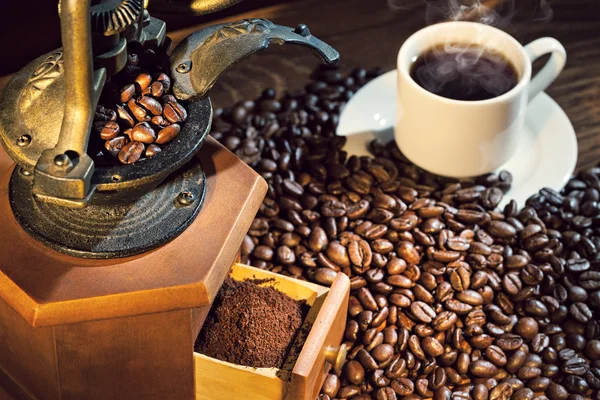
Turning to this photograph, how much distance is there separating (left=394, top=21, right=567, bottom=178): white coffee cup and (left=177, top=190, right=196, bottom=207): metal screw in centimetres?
67

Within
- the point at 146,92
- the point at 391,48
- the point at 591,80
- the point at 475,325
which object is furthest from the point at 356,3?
the point at 146,92

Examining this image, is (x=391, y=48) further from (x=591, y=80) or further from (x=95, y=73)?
(x=95, y=73)

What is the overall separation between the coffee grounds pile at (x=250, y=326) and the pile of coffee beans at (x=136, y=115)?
0.39 metres

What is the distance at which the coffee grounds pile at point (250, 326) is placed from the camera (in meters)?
1.51

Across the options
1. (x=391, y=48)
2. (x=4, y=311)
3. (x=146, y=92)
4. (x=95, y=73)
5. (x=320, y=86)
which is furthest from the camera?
(x=391, y=48)

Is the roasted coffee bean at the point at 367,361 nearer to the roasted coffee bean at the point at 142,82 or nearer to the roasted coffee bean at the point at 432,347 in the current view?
the roasted coffee bean at the point at 432,347

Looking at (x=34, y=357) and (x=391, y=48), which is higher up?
(x=34, y=357)

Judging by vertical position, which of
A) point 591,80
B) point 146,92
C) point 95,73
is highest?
point 95,73

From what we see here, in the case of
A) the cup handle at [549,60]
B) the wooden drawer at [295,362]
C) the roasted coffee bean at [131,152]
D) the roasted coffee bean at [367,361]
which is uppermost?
the roasted coffee bean at [131,152]

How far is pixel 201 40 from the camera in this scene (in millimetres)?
1380

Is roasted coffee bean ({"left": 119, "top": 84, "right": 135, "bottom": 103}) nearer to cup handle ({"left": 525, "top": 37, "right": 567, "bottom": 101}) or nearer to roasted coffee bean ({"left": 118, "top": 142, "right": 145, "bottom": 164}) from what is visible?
roasted coffee bean ({"left": 118, "top": 142, "right": 145, "bottom": 164})

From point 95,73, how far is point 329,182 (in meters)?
0.94

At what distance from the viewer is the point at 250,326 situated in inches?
60.5

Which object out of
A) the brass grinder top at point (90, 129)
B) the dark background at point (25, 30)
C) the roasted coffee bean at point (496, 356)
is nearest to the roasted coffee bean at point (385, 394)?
the roasted coffee bean at point (496, 356)
